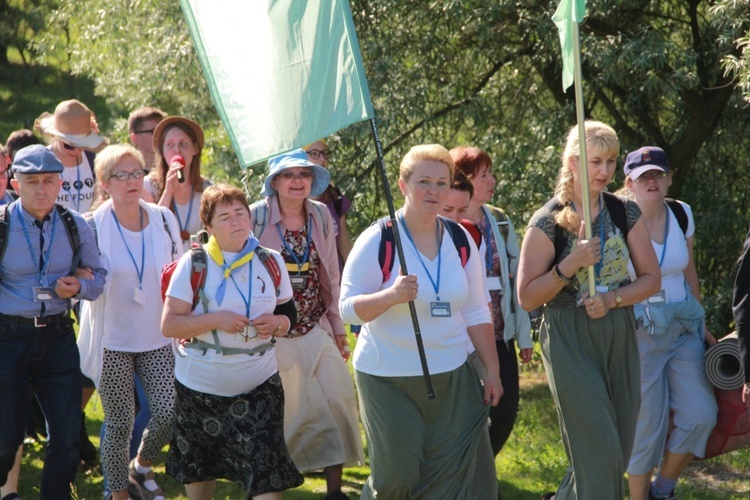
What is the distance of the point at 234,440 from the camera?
17.3 feet

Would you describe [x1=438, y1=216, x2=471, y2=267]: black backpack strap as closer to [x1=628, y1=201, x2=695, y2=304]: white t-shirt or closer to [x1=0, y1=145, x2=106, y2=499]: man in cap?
[x1=628, y1=201, x2=695, y2=304]: white t-shirt

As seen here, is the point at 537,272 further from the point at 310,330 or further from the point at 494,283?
the point at 310,330

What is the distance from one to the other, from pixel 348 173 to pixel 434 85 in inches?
41.7

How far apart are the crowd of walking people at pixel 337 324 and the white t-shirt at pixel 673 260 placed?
0.01 m

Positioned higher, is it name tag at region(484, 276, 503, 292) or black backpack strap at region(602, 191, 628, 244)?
black backpack strap at region(602, 191, 628, 244)

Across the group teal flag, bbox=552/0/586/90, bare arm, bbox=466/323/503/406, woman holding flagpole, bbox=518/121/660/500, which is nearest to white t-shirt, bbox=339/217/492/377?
bare arm, bbox=466/323/503/406

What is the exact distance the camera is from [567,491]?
17.2 feet

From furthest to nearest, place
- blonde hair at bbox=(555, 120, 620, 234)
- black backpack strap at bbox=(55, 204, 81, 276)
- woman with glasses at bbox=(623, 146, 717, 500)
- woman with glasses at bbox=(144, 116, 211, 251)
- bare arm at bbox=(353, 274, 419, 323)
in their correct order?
woman with glasses at bbox=(144, 116, 211, 251) < woman with glasses at bbox=(623, 146, 717, 500) < black backpack strap at bbox=(55, 204, 81, 276) < blonde hair at bbox=(555, 120, 620, 234) < bare arm at bbox=(353, 274, 419, 323)

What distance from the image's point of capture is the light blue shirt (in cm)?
551

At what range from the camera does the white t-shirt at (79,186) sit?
7.49 m

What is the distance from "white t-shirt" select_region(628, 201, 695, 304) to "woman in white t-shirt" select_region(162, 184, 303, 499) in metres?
2.30

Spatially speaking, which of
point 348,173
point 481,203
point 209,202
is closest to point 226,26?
point 209,202

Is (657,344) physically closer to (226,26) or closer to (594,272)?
(594,272)

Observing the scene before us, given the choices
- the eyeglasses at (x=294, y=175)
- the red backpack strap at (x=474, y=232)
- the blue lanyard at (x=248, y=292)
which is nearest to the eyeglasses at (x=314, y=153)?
the eyeglasses at (x=294, y=175)
